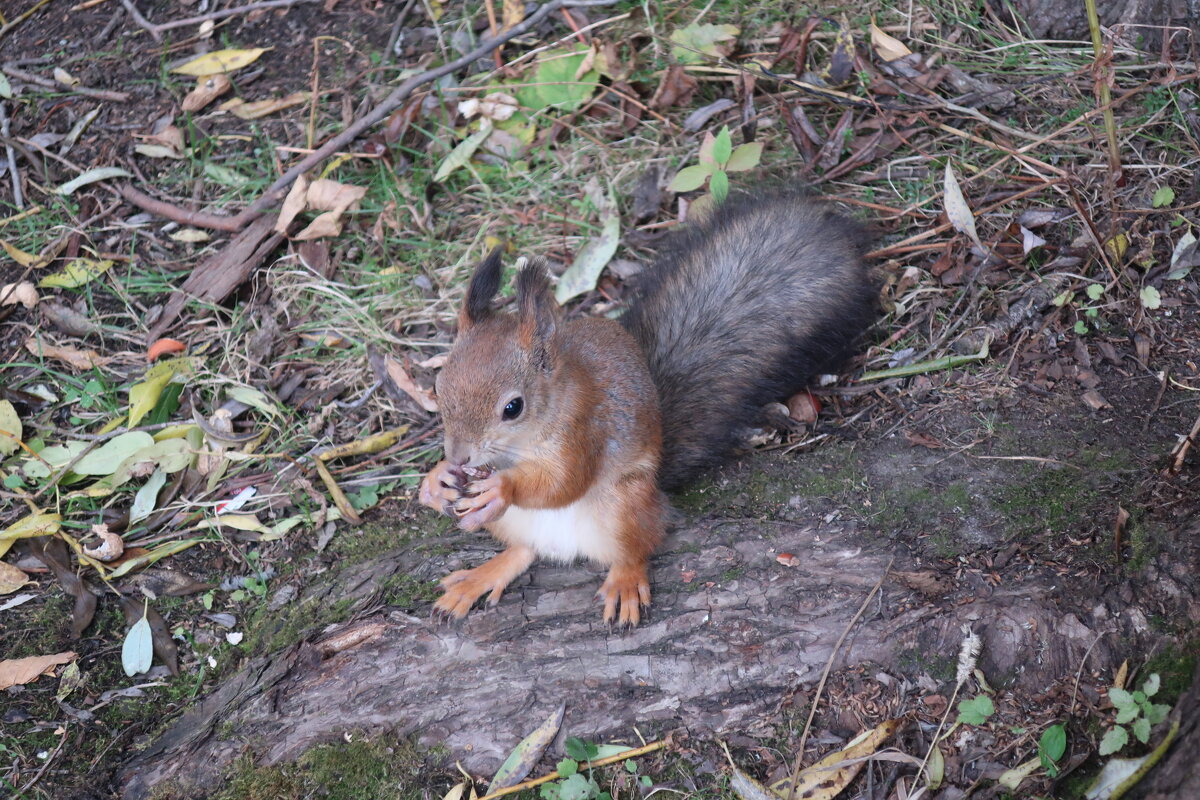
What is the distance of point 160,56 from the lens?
11.9ft

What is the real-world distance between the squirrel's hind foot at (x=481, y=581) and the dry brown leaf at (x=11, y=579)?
42.7 inches

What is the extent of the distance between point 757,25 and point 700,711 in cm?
235

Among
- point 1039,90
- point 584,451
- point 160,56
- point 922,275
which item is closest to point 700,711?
point 584,451

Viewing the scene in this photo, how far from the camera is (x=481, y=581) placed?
212cm

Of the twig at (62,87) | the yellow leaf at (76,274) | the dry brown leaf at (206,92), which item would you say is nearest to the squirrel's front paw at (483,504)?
the yellow leaf at (76,274)

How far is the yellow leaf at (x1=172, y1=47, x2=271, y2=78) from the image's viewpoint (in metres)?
3.53

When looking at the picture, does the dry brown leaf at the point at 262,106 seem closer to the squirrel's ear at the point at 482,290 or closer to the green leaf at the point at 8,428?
the green leaf at the point at 8,428

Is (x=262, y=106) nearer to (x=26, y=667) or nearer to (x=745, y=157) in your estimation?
(x=745, y=157)

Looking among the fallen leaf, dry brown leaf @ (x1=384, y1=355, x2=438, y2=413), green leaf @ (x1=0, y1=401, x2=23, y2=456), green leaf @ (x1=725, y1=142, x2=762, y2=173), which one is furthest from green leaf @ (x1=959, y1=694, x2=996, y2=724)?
green leaf @ (x1=0, y1=401, x2=23, y2=456)

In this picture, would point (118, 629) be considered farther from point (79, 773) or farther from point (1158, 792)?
point (1158, 792)

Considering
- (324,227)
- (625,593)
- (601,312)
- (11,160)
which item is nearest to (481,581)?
(625,593)

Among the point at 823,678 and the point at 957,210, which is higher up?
the point at 957,210

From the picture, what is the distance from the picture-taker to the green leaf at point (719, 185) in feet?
9.13

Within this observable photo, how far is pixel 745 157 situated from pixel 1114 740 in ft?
6.08
